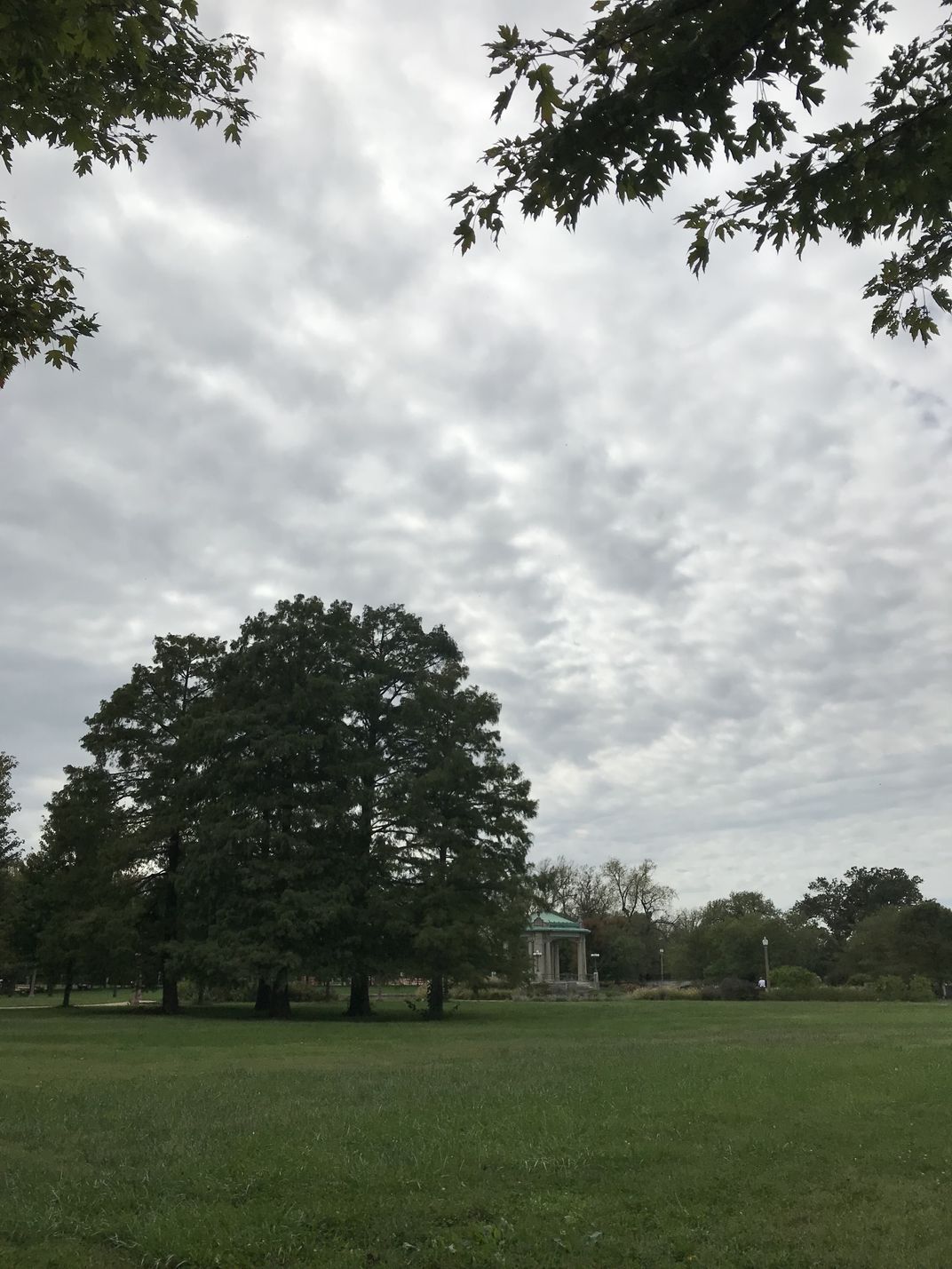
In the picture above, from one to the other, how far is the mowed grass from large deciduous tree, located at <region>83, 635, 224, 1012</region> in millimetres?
21313

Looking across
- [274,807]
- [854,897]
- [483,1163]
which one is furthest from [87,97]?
[854,897]

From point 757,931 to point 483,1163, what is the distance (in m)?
77.7

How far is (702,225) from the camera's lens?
6133mm

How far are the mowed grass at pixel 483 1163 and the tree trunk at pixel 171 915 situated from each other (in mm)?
21007

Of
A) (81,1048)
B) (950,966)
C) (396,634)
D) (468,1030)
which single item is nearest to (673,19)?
(81,1048)

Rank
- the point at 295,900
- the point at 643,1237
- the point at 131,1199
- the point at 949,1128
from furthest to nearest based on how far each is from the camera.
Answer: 1. the point at 295,900
2. the point at 949,1128
3. the point at 131,1199
4. the point at 643,1237

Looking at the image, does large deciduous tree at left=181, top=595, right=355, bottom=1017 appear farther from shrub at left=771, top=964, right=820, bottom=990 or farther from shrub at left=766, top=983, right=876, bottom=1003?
shrub at left=771, top=964, right=820, bottom=990

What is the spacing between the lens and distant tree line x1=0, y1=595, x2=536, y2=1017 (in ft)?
116

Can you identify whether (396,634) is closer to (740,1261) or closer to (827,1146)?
(827,1146)

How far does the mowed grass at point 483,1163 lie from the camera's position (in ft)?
21.9

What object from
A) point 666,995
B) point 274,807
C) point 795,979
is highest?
point 274,807

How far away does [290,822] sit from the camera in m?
37.1

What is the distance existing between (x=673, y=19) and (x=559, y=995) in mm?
70013

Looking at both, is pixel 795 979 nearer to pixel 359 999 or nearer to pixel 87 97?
pixel 359 999
